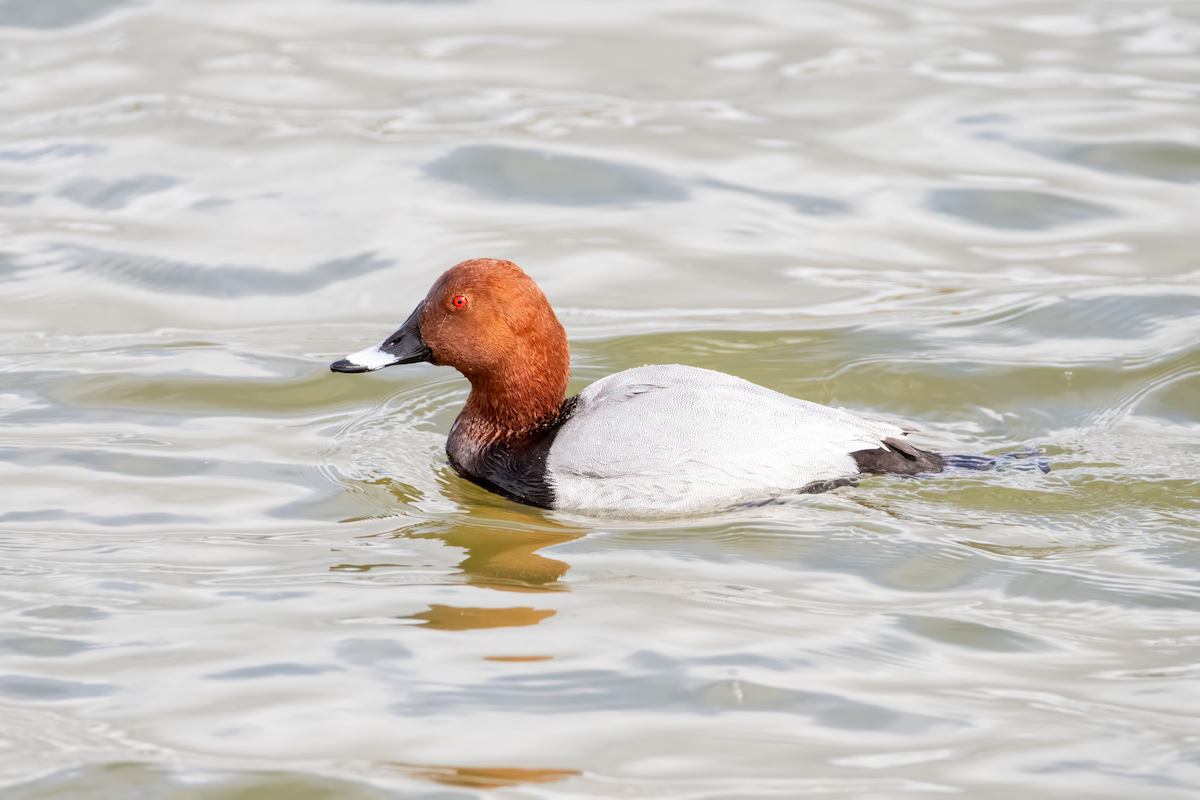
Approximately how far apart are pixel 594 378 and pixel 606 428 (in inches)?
75.7

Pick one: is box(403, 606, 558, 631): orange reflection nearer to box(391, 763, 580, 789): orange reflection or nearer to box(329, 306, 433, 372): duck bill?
box(391, 763, 580, 789): orange reflection

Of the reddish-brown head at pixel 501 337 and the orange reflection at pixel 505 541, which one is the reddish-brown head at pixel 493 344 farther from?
the orange reflection at pixel 505 541

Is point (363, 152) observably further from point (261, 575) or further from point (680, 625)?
point (680, 625)

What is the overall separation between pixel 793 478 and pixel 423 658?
78.3 inches

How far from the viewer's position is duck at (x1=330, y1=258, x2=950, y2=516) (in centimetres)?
575

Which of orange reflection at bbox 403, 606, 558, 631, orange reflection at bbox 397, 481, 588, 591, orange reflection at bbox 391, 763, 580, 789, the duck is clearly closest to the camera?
orange reflection at bbox 391, 763, 580, 789

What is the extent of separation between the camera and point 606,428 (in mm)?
5887

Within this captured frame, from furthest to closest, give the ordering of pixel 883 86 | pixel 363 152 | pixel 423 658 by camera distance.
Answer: pixel 883 86 → pixel 363 152 → pixel 423 658

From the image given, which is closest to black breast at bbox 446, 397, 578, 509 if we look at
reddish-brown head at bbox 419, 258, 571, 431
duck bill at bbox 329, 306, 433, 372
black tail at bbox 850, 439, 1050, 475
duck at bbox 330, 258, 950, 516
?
duck at bbox 330, 258, 950, 516

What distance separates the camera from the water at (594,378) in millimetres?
4156

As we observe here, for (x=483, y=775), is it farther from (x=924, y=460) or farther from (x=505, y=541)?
(x=924, y=460)

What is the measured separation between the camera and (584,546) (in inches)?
219

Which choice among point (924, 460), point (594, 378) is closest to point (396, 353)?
point (594, 378)

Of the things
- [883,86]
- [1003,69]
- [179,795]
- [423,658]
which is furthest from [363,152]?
[179,795]
